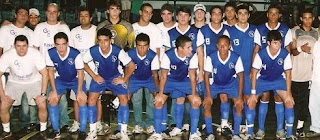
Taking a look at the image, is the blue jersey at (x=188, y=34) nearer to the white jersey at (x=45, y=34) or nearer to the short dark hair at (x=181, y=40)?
the short dark hair at (x=181, y=40)

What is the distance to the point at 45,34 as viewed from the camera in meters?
8.16

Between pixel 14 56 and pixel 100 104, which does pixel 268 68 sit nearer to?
pixel 100 104

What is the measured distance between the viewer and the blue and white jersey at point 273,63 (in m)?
7.54

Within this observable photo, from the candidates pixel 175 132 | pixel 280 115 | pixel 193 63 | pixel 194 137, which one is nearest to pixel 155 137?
pixel 175 132

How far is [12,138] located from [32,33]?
1725 millimetres

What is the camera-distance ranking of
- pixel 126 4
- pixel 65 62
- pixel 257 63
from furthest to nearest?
pixel 126 4 < pixel 65 62 < pixel 257 63

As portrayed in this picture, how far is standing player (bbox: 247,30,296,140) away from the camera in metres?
7.53

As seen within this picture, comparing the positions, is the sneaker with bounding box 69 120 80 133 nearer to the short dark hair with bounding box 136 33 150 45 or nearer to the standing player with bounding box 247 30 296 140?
the short dark hair with bounding box 136 33 150 45

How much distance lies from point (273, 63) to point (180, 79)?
1376 millimetres

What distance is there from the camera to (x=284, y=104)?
772 centimetres

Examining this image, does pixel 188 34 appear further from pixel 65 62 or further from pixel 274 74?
pixel 65 62

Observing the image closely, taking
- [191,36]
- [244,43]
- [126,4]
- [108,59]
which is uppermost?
[126,4]

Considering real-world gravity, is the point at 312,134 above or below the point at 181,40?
below

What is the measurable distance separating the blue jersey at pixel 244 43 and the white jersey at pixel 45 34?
2.62 metres
